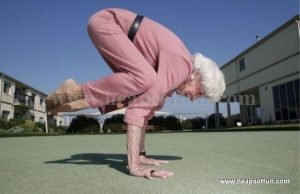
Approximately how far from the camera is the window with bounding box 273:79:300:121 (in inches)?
800

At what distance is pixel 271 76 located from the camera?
23906 mm

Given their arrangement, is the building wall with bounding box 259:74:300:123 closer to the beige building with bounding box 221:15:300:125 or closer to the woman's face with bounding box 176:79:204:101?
the beige building with bounding box 221:15:300:125

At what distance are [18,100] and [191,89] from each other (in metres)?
43.0

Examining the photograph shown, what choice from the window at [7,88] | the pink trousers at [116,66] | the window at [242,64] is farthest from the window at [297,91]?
the window at [7,88]

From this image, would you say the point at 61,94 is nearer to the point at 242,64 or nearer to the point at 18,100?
the point at 242,64

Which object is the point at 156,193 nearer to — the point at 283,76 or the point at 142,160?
the point at 142,160

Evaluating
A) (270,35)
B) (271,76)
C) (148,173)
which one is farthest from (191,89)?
(271,76)

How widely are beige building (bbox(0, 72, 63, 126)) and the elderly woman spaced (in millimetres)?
31097

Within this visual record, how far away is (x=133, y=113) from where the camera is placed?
2.16 meters

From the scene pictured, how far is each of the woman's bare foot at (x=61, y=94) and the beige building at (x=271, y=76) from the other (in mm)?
20245

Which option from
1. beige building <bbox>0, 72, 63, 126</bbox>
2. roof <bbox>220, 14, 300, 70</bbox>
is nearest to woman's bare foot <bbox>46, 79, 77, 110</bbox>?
roof <bbox>220, 14, 300, 70</bbox>

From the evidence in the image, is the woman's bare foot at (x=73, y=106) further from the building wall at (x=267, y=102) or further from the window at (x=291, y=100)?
the building wall at (x=267, y=102)

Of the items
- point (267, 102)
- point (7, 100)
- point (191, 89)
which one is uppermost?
point (7, 100)

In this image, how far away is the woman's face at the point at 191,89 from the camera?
8.04 feet
